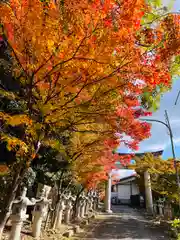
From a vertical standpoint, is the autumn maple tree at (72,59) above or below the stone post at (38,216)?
above

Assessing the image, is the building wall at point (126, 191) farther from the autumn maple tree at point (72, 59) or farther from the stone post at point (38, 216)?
the autumn maple tree at point (72, 59)

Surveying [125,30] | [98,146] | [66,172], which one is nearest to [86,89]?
[125,30]

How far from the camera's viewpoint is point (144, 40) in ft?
16.8

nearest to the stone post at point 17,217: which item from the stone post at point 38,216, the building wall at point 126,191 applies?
the stone post at point 38,216

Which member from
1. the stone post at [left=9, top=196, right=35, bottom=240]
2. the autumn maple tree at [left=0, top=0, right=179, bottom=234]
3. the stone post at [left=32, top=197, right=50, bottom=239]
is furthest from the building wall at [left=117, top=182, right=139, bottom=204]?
the autumn maple tree at [left=0, top=0, right=179, bottom=234]

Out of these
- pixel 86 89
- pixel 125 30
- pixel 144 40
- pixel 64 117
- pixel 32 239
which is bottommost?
pixel 32 239

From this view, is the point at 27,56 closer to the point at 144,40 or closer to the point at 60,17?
the point at 60,17

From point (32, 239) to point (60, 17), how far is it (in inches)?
278

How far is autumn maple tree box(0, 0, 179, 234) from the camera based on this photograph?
11.5 ft

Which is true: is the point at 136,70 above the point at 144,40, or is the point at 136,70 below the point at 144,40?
below

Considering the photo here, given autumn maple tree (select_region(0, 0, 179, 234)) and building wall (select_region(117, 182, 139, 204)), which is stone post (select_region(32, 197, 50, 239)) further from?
building wall (select_region(117, 182, 139, 204))

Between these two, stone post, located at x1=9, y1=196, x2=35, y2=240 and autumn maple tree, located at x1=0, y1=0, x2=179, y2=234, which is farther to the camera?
stone post, located at x1=9, y1=196, x2=35, y2=240

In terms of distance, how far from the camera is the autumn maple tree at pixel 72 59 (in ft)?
11.5

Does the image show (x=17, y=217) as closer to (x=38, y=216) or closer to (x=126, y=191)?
(x=38, y=216)
